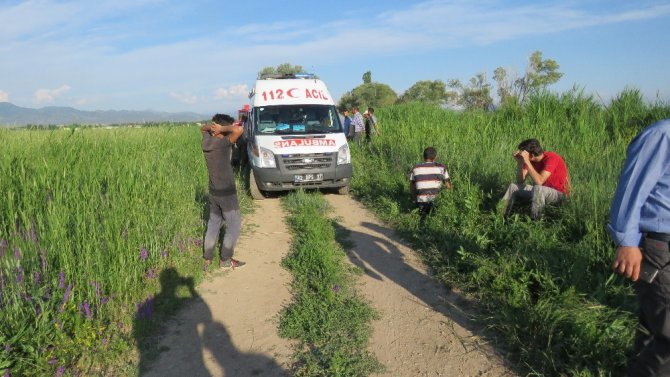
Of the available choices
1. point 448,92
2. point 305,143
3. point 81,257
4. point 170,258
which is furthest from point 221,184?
point 448,92

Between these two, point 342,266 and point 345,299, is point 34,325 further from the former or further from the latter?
point 342,266

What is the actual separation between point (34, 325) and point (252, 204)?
540 cm

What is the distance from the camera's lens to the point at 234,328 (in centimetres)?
354

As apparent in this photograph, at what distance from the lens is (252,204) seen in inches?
321

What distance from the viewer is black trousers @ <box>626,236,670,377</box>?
193cm

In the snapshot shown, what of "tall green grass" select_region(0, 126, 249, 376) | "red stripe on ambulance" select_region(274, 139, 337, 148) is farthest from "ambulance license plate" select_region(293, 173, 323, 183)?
"tall green grass" select_region(0, 126, 249, 376)

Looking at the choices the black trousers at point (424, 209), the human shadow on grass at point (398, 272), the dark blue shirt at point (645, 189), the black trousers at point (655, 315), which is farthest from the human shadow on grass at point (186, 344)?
the black trousers at point (424, 209)

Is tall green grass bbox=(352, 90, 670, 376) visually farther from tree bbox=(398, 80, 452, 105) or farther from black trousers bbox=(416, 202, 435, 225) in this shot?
tree bbox=(398, 80, 452, 105)

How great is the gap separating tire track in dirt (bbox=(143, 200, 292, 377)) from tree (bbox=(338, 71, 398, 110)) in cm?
5266

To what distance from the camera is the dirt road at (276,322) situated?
3000 mm

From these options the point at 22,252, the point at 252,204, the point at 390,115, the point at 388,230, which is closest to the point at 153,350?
the point at 22,252

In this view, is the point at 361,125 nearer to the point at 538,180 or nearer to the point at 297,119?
the point at 297,119

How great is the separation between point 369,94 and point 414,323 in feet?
182

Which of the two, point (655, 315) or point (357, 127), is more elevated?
point (357, 127)
